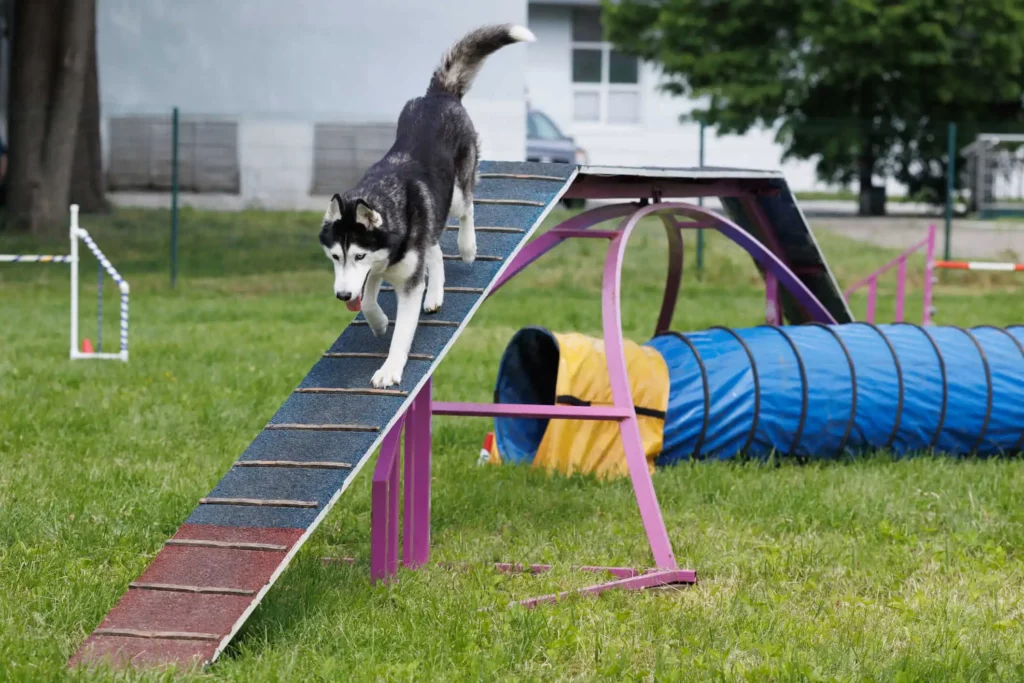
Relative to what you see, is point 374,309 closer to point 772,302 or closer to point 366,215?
point 366,215

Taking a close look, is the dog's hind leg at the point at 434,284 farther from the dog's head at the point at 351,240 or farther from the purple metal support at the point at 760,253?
the purple metal support at the point at 760,253

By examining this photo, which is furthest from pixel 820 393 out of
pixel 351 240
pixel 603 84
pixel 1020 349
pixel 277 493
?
pixel 603 84

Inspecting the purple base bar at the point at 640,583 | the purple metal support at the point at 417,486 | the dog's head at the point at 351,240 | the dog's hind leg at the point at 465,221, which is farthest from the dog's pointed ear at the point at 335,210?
the purple base bar at the point at 640,583

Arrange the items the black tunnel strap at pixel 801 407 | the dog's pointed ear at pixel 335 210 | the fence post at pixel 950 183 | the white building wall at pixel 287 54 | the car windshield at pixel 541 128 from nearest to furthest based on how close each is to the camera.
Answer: the dog's pointed ear at pixel 335 210
the black tunnel strap at pixel 801 407
the fence post at pixel 950 183
the white building wall at pixel 287 54
the car windshield at pixel 541 128

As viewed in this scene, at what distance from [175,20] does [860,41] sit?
37.8 ft

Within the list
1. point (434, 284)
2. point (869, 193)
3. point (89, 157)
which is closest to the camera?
point (434, 284)

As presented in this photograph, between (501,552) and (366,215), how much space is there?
1.62 metres

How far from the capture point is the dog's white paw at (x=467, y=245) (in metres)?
5.32

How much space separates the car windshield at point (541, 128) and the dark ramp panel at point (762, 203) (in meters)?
15.2

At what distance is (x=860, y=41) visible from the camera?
22469 mm

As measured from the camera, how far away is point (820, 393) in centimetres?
685

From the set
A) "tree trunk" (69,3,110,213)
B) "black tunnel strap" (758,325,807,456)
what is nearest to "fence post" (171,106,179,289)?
"tree trunk" (69,3,110,213)

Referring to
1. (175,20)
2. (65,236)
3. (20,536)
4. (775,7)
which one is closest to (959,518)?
(20,536)

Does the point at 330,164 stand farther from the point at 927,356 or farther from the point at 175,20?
the point at 927,356
